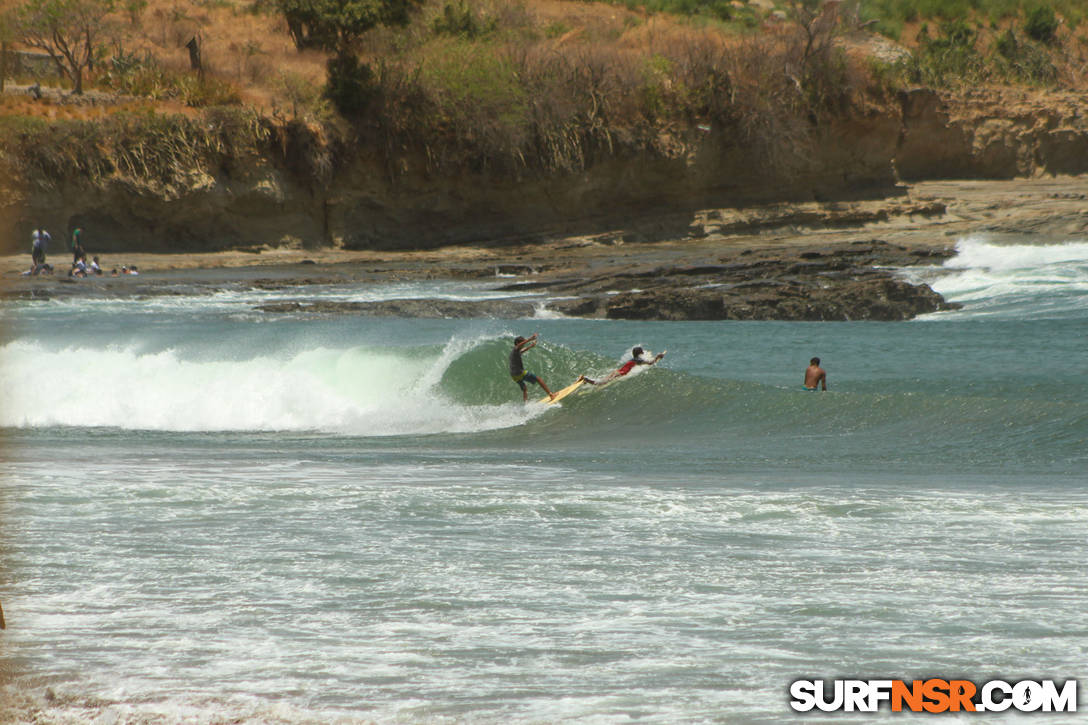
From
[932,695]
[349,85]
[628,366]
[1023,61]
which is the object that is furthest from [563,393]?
[1023,61]

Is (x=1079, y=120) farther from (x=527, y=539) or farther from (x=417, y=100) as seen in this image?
(x=527, y=539)

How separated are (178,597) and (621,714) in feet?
8.59

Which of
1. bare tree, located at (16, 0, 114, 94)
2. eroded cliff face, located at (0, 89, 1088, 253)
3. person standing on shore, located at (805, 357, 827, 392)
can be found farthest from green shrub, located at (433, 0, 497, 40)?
person standing on shore, located at (805, 357, 827, 392)

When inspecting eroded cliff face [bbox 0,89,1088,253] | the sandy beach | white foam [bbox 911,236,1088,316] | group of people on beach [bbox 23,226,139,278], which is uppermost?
eroded cliff face [bbox 0,89,1088,253]

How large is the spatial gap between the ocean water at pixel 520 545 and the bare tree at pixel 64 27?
92.9 ft

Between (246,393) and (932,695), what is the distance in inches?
516

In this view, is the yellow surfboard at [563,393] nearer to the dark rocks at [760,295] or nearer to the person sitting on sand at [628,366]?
the person sitting on sand at [628,366]

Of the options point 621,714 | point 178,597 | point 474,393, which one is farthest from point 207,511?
point 474,393

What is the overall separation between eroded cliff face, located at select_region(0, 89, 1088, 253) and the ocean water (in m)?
22.7

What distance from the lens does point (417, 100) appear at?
41.9m

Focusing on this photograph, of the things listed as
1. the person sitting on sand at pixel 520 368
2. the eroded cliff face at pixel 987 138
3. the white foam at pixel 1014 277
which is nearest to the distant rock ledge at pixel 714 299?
the white foam at pixel 1014 277

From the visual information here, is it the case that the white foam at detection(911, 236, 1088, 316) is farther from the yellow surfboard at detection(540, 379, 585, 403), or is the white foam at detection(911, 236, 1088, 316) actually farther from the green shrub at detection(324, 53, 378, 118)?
the green shrub at detection(324, 53, 378, 118)

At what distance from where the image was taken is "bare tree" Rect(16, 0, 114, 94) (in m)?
40.9

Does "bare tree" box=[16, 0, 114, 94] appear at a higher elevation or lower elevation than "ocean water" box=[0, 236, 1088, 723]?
higher
